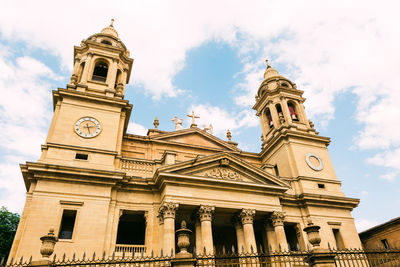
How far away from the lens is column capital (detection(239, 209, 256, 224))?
57.4 ft

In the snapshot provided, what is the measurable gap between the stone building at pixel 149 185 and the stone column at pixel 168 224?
0.05 m

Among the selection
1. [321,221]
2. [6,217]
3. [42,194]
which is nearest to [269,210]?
[321,221]

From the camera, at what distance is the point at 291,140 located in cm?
2389

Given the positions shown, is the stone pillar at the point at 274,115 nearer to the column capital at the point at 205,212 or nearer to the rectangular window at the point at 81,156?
the column capital at the point at 205,212

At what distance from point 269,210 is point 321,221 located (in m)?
4.81

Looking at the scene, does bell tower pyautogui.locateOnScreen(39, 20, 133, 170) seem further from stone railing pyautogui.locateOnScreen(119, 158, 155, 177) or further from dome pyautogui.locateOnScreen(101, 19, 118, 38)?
dome pyautogui.locateOnScreen(101, 19, 118, 38)

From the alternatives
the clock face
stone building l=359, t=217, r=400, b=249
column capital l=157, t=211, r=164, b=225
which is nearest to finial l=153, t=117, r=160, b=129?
the clock face

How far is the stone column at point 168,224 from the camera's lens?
1499 centimetres

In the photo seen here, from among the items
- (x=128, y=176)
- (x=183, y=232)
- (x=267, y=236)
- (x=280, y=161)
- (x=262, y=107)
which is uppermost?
Result: (x=262, y=107)

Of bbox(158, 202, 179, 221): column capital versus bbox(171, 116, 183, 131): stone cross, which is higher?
bbox(171, 116, 183, 131): stone cross

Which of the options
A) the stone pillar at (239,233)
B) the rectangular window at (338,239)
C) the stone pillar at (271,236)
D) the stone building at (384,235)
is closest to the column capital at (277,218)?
the stone pillar at (271,236)

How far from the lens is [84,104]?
19828 mm

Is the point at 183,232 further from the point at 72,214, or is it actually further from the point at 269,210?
the point at 269,210

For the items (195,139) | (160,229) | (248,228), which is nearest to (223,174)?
(248,228)
